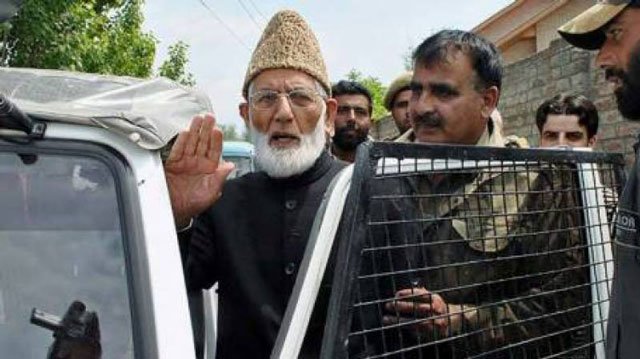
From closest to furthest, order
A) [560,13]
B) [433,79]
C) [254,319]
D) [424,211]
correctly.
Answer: [424,211]
[254,319]
[433,79]
[560,13]

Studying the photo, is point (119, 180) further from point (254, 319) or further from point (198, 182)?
point (254, 319)

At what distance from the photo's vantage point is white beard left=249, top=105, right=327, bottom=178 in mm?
2383

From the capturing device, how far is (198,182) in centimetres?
201

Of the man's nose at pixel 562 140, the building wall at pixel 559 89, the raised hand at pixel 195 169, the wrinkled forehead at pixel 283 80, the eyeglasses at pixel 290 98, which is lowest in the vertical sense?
the raised hand at pixel 195 169

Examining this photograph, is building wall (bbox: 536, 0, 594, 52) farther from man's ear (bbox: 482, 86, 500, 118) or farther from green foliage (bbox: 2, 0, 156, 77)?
man's ear (bbox: 482, 86, 500, 118)

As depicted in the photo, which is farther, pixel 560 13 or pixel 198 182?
Result: pixel 560 13

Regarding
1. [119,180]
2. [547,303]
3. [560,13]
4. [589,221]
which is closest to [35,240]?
[119,180]

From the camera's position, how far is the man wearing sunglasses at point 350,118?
17.1ft

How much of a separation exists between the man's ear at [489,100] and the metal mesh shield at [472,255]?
377 mm

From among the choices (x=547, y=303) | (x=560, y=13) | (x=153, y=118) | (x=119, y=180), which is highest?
(x=560, y=13)

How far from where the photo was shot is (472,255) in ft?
6.43

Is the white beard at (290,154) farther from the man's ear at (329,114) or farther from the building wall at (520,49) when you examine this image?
the building wall at (520,49)

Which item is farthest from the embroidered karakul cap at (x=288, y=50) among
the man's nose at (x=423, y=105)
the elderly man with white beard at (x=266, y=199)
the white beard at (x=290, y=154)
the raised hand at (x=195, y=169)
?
the raised hand at (x=195, y=169)

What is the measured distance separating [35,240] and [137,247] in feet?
0.61
